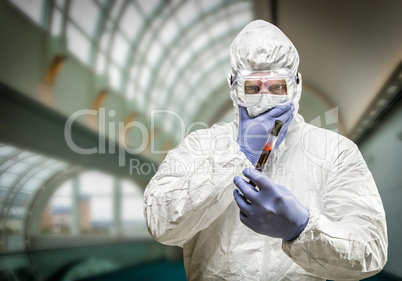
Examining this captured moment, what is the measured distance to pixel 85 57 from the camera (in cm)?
193

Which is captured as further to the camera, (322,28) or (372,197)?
(322,28)

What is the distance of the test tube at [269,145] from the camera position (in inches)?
47.1

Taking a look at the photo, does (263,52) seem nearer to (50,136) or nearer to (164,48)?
(164,48)

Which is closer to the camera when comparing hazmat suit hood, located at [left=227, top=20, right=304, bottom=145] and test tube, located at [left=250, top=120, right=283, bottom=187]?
test tube, located at [left=250, top=120, right=283, bottom=187]

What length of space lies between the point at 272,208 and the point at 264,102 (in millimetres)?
430

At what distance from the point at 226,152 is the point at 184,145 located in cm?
31

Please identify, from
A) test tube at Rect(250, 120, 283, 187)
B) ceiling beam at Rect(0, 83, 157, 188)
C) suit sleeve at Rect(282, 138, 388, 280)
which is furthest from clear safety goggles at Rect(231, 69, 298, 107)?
ceiling beam at Rect(0, 83, 157, 188)

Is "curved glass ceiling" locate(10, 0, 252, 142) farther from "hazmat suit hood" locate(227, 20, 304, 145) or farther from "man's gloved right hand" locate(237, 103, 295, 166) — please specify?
"man's gloved right hand" locate(237, 103, 295, 166)

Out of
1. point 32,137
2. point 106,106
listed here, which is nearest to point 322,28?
point 106,106

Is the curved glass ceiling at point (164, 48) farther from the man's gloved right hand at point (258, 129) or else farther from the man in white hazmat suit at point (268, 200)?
the man's gloved right hand at point (258, 129)

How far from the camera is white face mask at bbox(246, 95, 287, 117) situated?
1.33m

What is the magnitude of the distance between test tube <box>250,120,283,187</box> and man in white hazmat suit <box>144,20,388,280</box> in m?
0.04

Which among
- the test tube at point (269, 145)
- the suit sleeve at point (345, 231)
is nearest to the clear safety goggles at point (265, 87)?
the test tube at point (269, 145)

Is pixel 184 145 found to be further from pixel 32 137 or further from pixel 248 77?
pixel 32 137
